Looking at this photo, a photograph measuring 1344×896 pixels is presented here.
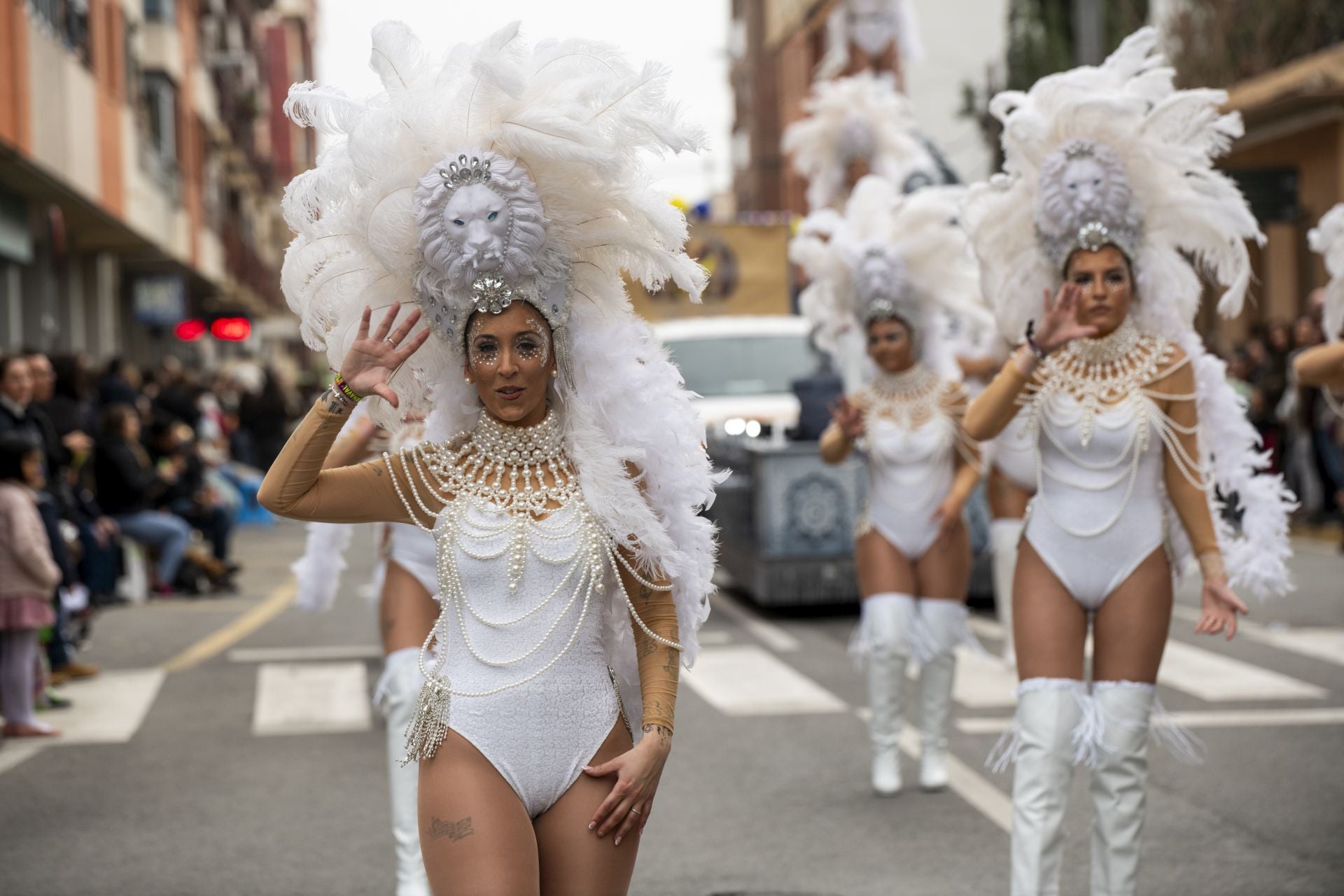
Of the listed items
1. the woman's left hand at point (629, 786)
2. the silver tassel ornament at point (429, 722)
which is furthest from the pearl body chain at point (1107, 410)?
the silver tassel ornament at point (429, 722)

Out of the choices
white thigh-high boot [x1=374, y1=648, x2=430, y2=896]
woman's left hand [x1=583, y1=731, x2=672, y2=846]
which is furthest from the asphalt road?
woman's left hand [x1=583, y1=731, x2=672, y2=846]

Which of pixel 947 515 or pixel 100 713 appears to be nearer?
pixel 947 515

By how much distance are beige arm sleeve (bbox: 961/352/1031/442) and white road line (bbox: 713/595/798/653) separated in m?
6.10

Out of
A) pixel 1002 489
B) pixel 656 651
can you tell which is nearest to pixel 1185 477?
pixel 656 651

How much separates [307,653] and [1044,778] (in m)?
7.39

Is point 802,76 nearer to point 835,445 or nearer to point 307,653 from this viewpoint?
point 307,653

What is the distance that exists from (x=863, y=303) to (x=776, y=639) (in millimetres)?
4482

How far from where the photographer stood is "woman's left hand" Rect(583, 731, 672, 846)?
3477 mm

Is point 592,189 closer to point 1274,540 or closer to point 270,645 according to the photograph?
point 1274,540

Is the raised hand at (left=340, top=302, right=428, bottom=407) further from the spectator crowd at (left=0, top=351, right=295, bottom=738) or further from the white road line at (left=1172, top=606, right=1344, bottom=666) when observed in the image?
the white road line at (left=1172, top=606, right=1344, bottom=666)

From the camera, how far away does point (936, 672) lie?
7.23 metres

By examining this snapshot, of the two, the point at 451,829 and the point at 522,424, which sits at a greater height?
the point at 522,424

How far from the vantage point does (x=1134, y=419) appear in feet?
16.9

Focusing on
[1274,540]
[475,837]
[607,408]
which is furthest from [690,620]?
[1274,540]
